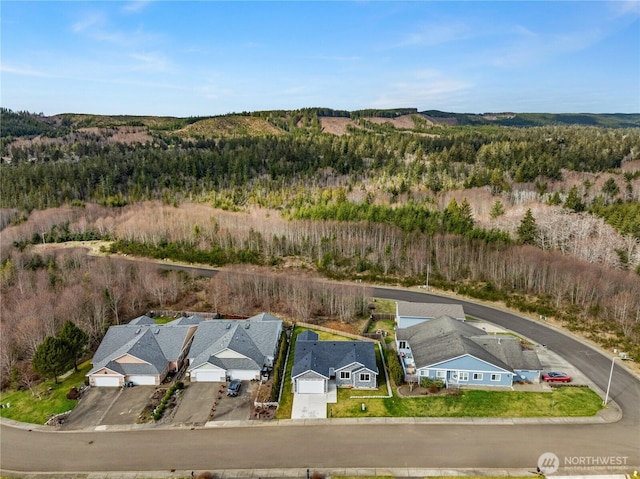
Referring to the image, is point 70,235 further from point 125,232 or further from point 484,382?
point 484,382

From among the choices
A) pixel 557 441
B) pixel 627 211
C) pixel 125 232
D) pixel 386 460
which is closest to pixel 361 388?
pixel 386 460

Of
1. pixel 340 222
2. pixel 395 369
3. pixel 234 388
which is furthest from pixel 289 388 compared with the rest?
pixel 340 222

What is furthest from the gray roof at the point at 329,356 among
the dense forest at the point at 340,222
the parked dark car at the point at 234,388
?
the dense forest at the point at 340,222

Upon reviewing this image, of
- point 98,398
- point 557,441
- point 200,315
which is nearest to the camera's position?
point 557,441

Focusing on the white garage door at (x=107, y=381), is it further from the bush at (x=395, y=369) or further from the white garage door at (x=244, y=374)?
the bush at (x=395, y=369)

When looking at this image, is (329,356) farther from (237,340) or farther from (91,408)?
(91,408)

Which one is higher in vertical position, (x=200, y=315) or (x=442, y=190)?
(x=442, y=190)

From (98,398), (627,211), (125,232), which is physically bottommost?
(98,398)
